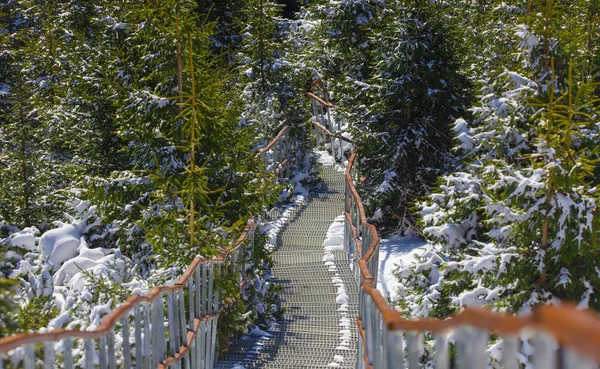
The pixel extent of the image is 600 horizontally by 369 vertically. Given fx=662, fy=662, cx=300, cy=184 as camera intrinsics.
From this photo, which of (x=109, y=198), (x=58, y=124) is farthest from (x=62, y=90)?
(x=109, y=198)

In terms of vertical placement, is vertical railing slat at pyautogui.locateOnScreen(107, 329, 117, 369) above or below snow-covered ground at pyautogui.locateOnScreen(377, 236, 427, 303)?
above

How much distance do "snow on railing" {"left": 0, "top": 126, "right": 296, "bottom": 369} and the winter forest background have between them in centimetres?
31

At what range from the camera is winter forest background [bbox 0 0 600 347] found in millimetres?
5684

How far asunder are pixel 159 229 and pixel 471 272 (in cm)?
328

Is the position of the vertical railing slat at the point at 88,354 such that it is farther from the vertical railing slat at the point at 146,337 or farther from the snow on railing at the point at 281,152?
the snow on railing at the point at 281,152

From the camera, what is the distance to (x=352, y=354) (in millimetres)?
7469

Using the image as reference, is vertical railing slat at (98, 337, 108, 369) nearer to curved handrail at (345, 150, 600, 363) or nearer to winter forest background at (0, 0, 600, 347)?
winter forest background at (0, 0, 600, 347)

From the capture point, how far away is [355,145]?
40.7 feet

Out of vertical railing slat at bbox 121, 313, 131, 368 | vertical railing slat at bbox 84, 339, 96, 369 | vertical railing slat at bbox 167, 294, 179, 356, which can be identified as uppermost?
vertical railing slat at bbox 84, 339, 96, 369

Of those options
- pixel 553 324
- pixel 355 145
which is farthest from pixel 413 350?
pixel 355 145

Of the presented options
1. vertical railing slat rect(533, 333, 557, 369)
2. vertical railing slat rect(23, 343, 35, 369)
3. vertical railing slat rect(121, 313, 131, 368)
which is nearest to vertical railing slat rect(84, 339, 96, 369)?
vertical railing slat rect(23, 343, 35, 369)

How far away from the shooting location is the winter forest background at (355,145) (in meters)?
5.68

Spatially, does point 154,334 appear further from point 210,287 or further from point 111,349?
point 210,287

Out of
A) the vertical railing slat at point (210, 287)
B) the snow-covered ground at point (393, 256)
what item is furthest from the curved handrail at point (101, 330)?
the snow-covered ground at point (393, 256)
